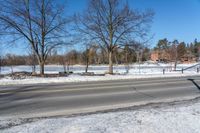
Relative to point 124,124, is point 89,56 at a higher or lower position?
higher

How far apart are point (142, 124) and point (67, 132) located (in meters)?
1.90

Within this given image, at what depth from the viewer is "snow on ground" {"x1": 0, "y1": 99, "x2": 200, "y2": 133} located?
627 cm

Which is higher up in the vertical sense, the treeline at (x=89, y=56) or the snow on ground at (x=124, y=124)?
the treeline at (x=89, y=56)

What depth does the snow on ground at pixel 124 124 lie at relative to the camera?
627cm

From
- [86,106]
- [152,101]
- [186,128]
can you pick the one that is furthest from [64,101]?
[186,128]

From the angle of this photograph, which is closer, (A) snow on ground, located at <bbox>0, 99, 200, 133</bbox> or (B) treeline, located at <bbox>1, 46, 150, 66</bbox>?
(A) snow on ground, located at <bbox>0, 99, 200, 133</bbox>

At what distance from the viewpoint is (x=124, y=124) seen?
22.3ft

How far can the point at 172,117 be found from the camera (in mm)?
7594

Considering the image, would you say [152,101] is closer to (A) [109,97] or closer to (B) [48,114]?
(A) [109,97]

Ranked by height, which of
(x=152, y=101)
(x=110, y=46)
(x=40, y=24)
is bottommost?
(x=152, y=101)

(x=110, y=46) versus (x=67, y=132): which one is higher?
(x=110, y=46)

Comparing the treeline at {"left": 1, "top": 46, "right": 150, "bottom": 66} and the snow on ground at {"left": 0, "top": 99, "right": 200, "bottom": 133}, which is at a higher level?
the treeline at {"left": 1, "top": 46, "right": 150, "bottom": 66}

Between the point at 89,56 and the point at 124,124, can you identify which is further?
the point at 89,56

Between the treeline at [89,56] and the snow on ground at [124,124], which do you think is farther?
the treeline at [89,56]
